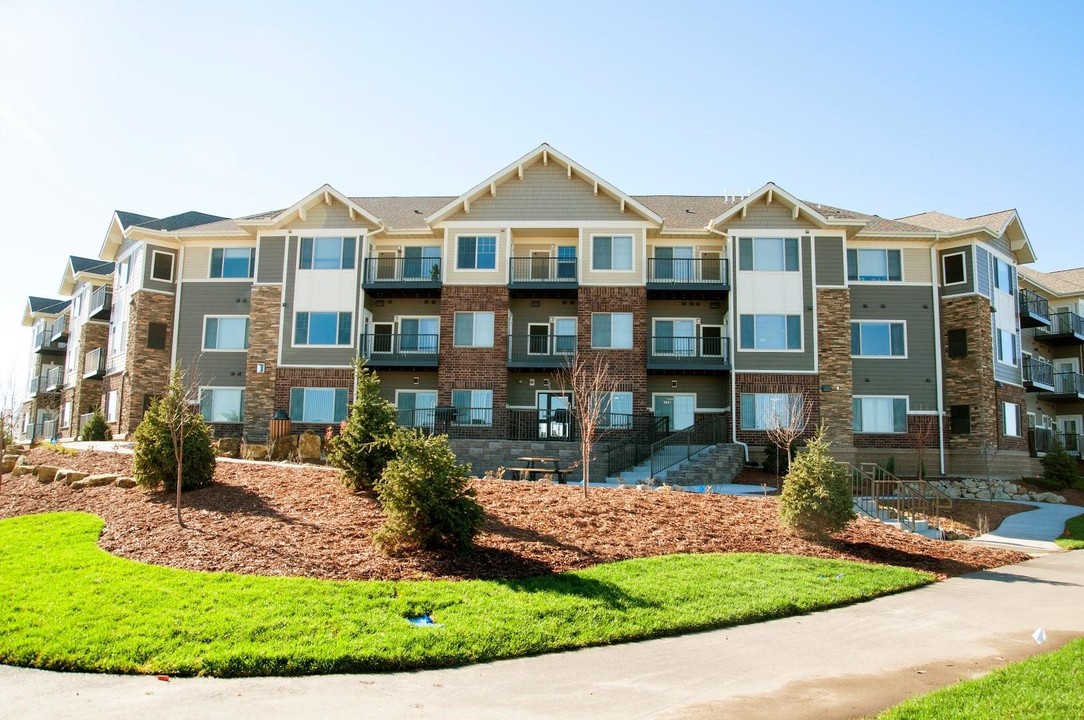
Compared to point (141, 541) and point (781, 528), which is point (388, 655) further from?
point (781, 528)

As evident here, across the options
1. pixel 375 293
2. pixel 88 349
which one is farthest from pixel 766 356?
pixel 88 349

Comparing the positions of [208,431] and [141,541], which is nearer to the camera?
[141,541]

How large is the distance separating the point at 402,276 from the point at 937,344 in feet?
67.3

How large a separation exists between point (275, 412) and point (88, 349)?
1617 cm

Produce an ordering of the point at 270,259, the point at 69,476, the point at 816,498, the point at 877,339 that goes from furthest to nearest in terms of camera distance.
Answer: the point at 270,259
the point at 877,339
the point at 69,476
the point at 816,498

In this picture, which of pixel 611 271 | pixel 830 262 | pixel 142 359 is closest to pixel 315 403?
pixel 142 359

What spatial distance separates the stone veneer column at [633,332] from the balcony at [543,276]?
84 centimetres

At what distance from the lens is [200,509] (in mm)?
14438

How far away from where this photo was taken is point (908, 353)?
31516mm

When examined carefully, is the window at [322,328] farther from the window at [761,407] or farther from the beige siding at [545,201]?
the window at [761,407]

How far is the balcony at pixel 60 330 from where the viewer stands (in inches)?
1978

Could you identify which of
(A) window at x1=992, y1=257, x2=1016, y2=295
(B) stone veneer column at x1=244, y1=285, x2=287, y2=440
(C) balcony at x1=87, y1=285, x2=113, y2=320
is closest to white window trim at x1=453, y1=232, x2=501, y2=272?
(B) stone veneer column at x1=244, y1=285, x2=287, y2=440

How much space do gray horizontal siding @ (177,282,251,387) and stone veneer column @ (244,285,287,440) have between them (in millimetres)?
1107

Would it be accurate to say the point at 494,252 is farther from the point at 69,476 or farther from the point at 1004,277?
the point at 1004,277
